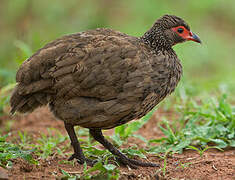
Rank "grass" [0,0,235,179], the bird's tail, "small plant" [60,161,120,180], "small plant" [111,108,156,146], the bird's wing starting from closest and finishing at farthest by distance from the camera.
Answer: "small plant" [60,161,120,180]
the bird's wing
the bird's tail
"grass" [0,0,235,179]
"small plant" [111,108,156,146]

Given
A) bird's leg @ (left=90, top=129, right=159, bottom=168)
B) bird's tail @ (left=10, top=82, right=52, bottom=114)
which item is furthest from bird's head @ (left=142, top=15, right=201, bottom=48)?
bird's tail @ (left=10, top=82, right=52, bottom=114)

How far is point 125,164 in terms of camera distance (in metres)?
4.62

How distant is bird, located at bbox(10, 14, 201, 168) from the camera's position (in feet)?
14.5

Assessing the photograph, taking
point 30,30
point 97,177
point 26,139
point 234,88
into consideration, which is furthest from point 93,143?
point 30,30

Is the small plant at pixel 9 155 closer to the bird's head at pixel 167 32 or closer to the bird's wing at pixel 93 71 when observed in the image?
the bird's wing at pixel 93 71

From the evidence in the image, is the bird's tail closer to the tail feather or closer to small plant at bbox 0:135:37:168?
the tail feather

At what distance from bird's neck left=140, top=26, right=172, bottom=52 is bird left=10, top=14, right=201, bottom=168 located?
205mm

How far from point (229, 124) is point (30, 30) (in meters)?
5.32

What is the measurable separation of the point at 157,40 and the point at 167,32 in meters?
0.19

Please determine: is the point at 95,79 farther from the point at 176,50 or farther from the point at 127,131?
the point at 176,50

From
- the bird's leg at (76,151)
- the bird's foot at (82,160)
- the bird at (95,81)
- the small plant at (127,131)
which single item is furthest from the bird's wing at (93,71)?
the small plant at (127,131)

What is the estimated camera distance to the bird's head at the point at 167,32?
4.98 metres

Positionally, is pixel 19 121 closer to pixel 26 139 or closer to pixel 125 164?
pixel 26 139

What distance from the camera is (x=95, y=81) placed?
439 centimetres
